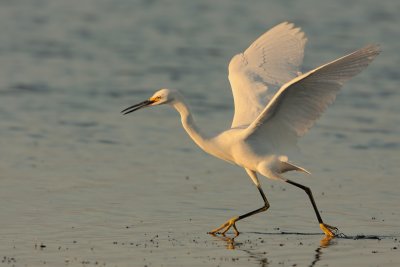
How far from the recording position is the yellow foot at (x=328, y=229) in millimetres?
11602

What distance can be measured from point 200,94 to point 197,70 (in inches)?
101

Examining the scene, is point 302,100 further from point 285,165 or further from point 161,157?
point 161,157

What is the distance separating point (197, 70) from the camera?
2288 cm

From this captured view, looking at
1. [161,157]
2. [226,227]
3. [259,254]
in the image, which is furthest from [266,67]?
[259,254]

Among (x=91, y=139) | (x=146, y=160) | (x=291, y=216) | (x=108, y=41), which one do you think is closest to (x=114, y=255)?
(x=291, y=216)

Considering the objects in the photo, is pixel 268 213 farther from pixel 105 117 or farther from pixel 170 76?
pixel 170 76

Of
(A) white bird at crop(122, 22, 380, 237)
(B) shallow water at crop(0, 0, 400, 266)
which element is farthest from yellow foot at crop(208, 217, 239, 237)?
(B) shallow water at crop(0, 0, 400, 266)

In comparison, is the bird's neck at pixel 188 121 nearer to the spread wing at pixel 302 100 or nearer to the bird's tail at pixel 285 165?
the spread wing at pixel 302 100

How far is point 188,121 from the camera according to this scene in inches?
482

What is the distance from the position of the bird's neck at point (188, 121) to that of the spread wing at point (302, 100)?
0.57 meters

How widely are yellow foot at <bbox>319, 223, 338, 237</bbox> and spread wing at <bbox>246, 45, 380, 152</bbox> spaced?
3.53 ft

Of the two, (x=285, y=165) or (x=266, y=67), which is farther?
(x=266, y=67)

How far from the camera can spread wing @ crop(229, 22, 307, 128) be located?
1330 cm

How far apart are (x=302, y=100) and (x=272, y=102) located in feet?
1.44
